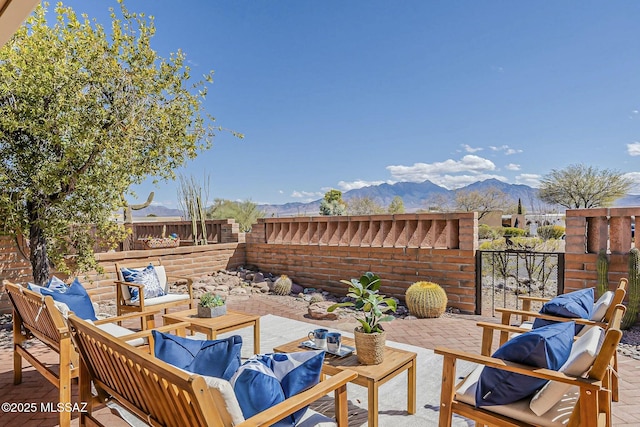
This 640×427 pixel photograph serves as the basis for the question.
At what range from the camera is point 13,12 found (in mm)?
1957

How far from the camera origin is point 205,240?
862 cm

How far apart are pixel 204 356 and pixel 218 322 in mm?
1743

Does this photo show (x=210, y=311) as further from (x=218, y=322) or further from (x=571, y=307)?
(x=571, y=307)

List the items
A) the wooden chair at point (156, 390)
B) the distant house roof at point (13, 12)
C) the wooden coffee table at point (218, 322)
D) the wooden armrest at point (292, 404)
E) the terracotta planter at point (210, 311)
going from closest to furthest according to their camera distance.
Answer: the wooden chair at point (156, 390) < the wooden armrest at point (292, 404) < the distant house roof at point (13, 12) < the wooden coffee table at point (218, 322) < the terracotta planter at point (210, 311)

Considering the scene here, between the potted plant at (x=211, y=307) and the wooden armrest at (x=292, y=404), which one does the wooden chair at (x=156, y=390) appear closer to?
the wooden armrest at (x=292, y=404)

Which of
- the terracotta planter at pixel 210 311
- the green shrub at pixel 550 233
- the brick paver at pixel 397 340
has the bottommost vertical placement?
the brick paver at pixel 397 340

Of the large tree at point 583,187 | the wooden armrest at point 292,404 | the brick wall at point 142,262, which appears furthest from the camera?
the large tree at point 583,187

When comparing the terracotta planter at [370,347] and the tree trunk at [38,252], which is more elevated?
the tree trunk at [38,252]

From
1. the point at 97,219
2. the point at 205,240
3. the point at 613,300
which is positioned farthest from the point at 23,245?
the point at 613,300

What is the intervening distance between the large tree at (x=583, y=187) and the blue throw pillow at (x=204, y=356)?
23712 mm

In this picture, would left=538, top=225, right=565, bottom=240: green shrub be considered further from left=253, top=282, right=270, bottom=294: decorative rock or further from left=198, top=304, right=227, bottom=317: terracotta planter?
left=198, top=304, right=227, bottom=317: terracotta planter

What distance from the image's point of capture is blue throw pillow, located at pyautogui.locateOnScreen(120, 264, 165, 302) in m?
4.22

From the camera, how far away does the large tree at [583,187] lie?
19.7m

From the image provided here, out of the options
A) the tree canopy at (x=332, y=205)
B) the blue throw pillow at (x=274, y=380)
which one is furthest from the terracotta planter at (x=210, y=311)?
the tree canopy at (x=332, y=205)
